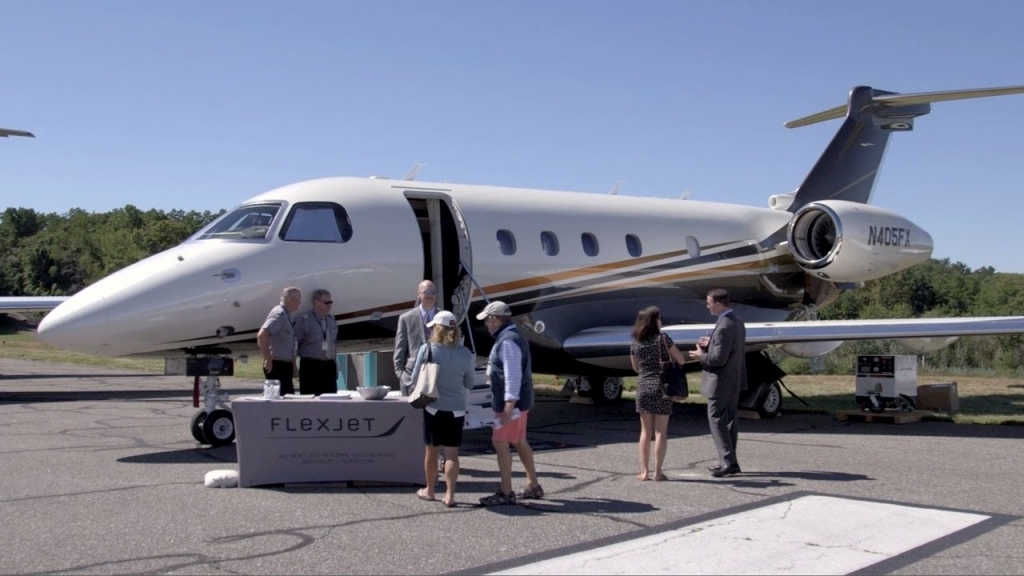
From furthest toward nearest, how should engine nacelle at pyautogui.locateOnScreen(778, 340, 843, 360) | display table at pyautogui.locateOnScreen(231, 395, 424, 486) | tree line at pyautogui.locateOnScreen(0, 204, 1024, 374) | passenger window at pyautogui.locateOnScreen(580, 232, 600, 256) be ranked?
tree line at pyautogui.locateOnScreen(0, 204, 1024, 374) < engine nacelle at pyautogui.locateOnScreen(778, 340, 843, 360) < passenger window at pyautogui.locateOnScreen(580, 232, 600, 256) < display table at pyautogui.locateOnScreen(231, 395, 424, 486)

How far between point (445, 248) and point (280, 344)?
407 cm

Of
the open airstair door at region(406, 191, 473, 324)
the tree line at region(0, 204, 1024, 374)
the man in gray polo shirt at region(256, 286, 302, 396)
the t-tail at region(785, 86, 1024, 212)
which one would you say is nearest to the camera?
the man in gray polo shirt at region(256, 286, 302, 396)

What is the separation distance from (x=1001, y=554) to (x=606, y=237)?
9.75 m

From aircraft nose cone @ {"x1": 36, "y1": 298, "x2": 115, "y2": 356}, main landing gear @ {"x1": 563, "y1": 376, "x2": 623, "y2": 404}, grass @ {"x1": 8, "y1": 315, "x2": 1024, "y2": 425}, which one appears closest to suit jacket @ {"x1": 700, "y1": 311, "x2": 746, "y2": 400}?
aircraft nose cone @ {"x1": 36, "y1": 298, "x2": 115, "y2": 356}

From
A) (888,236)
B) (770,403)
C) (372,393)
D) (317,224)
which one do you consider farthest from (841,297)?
(372,393)

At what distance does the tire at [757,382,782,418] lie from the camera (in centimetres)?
1527

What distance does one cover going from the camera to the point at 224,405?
434 inches

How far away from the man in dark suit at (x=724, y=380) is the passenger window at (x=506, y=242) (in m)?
5.11

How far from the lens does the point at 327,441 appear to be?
329 inches

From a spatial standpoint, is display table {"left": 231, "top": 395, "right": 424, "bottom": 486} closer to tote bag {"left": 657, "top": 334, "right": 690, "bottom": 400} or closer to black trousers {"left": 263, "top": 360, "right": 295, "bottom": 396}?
black trousers {"left": 263, "top": 360, "right": 295, "bottom": 396}

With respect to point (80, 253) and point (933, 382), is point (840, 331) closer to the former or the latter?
point (933, 382)

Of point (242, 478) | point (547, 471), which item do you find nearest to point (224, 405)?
point (242, 478)

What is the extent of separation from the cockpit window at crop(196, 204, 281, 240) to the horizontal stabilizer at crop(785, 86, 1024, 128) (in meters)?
12.2

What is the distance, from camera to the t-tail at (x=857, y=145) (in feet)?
62.0
